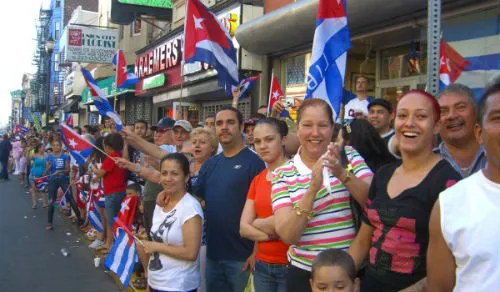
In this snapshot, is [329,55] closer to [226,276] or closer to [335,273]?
[335,273]

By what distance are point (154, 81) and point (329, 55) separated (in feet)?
47.1

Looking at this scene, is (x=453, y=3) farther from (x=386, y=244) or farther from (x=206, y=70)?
(x=206, y=70)

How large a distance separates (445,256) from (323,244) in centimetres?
93

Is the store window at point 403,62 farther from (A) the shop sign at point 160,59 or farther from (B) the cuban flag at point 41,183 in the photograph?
(B) the cuban flag at point 41,183

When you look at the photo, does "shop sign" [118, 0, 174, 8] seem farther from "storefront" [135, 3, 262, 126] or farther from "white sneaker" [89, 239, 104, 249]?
"white sneaker" [89, 239, 104, 249]

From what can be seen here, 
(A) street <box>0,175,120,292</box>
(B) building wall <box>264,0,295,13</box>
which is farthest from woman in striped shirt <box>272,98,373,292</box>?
(B) building wall <box>264,0,295,13</box>

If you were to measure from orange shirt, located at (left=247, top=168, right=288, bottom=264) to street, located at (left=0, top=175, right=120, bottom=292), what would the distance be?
3.65 metres

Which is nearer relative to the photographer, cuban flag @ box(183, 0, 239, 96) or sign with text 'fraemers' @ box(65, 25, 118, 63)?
cuban flag @ box(183, 0, 239, 96)

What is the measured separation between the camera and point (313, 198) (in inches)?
98.3

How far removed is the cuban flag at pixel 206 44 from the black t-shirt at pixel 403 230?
420 cm

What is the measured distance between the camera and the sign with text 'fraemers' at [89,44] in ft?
65.6

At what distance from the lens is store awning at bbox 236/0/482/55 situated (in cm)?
692

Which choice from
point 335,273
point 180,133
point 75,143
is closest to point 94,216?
point 75,143

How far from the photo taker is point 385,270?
2242mm
